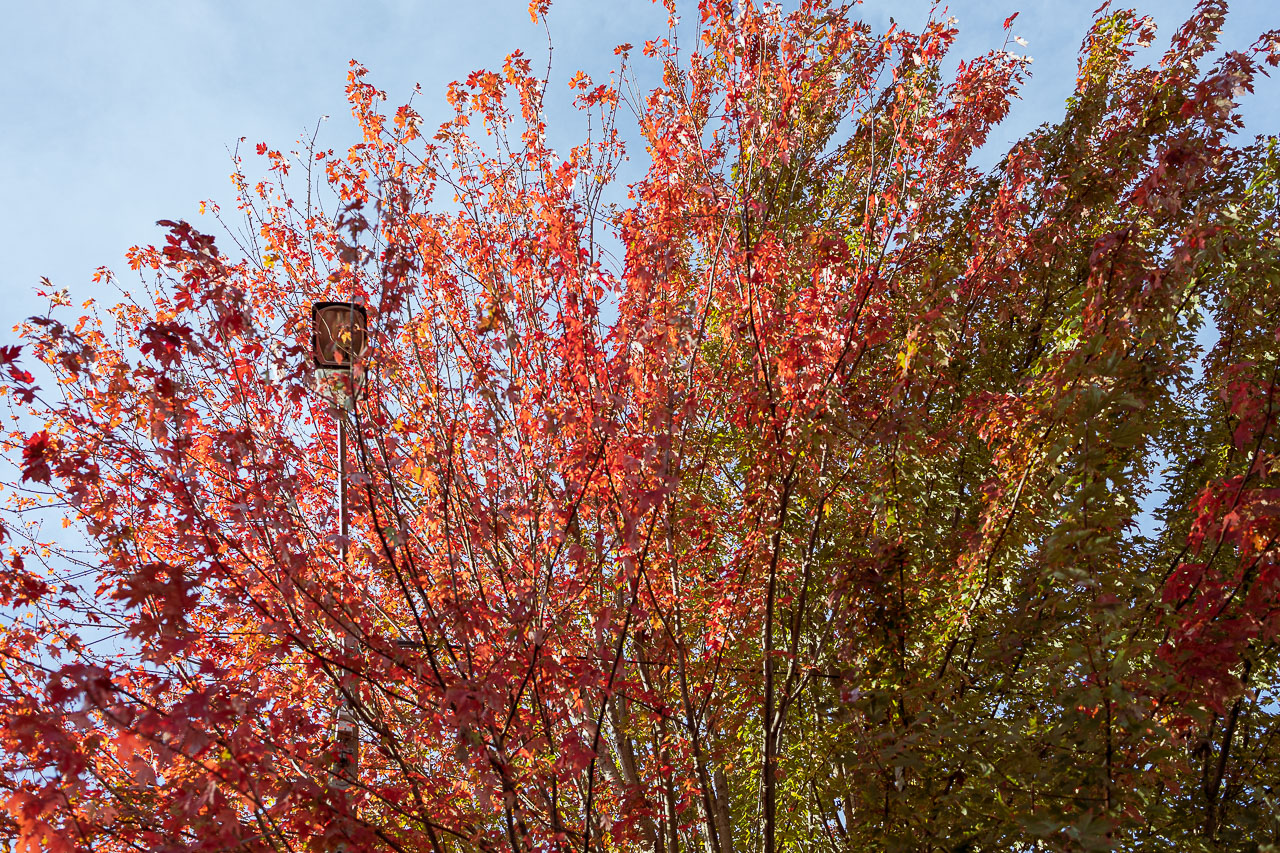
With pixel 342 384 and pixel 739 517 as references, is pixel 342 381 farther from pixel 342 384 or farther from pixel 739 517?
pixel 739 517

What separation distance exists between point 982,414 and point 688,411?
1893mm

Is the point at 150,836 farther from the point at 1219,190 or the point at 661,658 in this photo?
the point at 1219,190

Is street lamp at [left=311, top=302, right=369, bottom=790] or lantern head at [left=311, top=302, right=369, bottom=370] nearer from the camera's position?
street lamp at [left=311, top=302, right=369, bottom=790]

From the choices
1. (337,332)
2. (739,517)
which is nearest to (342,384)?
(337,332)

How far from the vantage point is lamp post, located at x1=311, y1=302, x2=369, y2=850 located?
4.43 metres

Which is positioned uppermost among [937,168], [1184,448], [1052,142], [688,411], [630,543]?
[1052,142]

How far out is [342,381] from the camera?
15.9 feet

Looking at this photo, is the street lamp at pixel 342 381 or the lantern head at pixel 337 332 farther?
the lantern head at pixel 337 332

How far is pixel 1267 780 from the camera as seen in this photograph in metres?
6.20

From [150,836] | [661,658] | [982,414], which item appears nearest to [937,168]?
[982,414]

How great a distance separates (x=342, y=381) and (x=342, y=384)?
0.02 m

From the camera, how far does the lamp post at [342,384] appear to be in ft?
14.5

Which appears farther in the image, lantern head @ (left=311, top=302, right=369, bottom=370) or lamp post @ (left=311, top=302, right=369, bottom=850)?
lantern head @ (left=311, top=302, right=369, bottom=370)

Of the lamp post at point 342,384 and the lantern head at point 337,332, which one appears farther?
the lantern head at point 337,332
